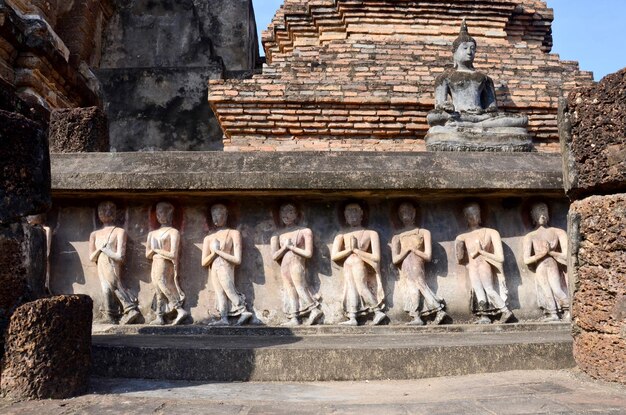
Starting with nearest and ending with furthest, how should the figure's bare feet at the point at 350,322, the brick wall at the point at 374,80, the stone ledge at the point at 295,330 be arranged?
the stone ledge at the point at 295,330 → the figure's bare feet at the point at 350,322 → the brick wall at the point at 374,80

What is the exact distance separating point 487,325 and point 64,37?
12.1m

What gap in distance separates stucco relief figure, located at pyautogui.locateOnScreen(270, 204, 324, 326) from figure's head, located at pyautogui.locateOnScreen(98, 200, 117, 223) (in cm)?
132

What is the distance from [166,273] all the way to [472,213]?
250cm

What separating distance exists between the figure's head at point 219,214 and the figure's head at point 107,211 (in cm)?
82

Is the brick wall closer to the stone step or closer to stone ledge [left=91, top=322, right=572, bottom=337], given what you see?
stone ledge [left=91, top=322, right=572, bottom=337]

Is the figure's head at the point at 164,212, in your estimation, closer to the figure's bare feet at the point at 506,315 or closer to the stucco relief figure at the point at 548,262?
the figure's bare feet at the point at 506,315

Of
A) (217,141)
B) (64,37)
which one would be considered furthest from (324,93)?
(64,37)

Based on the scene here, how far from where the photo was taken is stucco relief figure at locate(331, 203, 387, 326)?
5.27 m

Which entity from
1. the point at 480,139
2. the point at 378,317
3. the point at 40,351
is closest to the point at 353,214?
the point at 378,317

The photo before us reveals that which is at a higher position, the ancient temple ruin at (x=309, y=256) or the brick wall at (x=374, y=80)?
the brick wall at (x=374, y=80)

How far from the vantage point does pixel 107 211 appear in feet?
18.1

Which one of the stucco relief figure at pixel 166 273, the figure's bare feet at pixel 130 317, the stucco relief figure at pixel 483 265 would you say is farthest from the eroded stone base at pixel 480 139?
the figure's bare feet at pixel 130 317

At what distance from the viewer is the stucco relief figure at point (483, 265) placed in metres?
5.34

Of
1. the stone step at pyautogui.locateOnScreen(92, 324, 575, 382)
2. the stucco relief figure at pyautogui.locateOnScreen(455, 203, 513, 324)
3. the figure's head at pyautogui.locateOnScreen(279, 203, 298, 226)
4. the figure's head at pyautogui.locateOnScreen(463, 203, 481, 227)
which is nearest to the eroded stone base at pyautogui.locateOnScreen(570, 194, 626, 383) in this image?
the stone step at pyautogui.locateOnScreen(92, 324, 575, 382)
